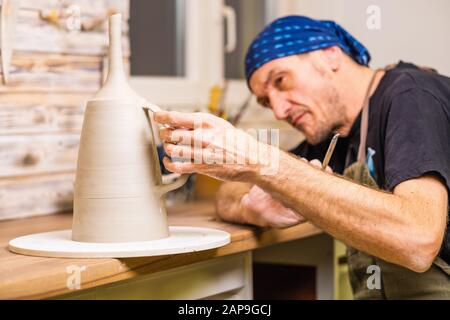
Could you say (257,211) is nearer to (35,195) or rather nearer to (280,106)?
(280,106)

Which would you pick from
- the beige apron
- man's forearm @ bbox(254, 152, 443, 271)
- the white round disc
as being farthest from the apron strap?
the white round disc

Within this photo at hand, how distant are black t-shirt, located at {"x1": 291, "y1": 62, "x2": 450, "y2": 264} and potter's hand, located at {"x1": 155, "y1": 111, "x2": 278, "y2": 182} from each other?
270 mm

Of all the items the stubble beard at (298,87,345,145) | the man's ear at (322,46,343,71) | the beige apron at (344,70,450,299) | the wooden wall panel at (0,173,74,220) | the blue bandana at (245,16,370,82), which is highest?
the blue bandana at (245,16,370,82)

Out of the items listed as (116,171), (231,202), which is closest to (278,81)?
(231,202)

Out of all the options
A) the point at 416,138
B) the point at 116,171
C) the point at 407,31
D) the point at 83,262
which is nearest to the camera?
the point at 83,262

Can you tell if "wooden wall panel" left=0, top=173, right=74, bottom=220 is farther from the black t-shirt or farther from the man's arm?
the black t-shirt

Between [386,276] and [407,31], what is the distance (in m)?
1.05

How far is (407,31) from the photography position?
2.20 metres

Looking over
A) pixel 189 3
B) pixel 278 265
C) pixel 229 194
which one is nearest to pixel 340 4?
pixel 189 3

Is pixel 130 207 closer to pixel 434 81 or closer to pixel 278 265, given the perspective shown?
pixel 434 81

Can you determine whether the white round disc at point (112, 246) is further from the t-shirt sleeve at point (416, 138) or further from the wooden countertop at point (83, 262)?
the t-shirt sleeve at point (416, 138)

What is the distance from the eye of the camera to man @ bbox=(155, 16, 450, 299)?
115 centimetres

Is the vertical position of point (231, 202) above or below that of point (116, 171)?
below
